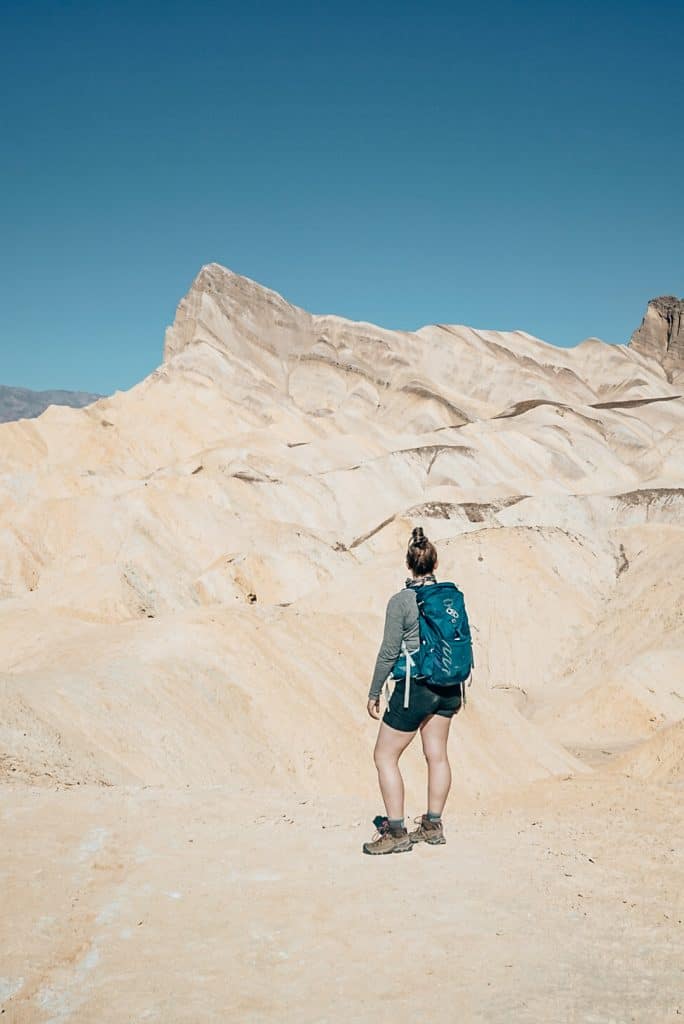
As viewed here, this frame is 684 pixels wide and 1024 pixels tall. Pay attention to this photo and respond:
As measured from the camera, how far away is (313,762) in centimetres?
898

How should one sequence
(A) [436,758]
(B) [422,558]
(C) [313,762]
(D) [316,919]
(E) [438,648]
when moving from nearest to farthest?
(D) [316,919] < (E) [438,648] < (B) [422,558] < (A) [436,758] < (C) [313,762]

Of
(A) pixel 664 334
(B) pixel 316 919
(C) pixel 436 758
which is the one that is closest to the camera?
(B) pixel 316 919

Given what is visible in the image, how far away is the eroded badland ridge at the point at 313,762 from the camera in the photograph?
9.95 ft

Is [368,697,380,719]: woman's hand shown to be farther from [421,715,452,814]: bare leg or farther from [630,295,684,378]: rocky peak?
[630,295,684,378]: rocky peak

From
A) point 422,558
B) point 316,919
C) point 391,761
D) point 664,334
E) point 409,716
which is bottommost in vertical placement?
point 316,919

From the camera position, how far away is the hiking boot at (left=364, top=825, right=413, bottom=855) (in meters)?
4.30

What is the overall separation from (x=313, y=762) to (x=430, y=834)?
4585 millimetres

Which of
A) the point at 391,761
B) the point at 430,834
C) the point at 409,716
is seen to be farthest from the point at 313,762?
the point at 409,716

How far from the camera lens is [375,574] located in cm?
2025

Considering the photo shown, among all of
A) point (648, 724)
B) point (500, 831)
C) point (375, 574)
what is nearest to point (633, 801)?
point (500, 831)

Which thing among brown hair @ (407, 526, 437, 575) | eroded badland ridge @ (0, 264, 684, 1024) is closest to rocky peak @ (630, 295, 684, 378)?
eroded badland ridge @ (0, 264, 684, 1024)

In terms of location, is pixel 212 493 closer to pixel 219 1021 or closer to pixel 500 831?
pixel 500 831

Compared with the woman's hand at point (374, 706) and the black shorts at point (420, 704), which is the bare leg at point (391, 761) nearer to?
the black shorts at point (420, 704)

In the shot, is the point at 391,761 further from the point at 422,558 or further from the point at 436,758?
the point at 422,558
